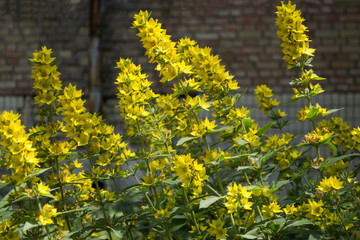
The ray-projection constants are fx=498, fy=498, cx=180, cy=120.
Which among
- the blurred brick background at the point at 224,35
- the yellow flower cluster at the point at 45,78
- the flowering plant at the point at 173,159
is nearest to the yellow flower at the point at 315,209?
the flowering plant at the point at 173,159

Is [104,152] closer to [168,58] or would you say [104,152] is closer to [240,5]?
[168,58]

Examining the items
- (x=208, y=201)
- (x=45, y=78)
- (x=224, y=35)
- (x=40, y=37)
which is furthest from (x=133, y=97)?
(x=40, y=37)

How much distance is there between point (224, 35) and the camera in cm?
477

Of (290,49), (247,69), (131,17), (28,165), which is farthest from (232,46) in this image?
(28,165)

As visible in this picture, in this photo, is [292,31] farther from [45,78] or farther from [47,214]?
[47,214]

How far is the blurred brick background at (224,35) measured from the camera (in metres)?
4.71

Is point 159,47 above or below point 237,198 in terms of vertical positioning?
above

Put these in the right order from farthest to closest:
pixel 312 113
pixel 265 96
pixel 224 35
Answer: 1. pixel 224 35
2. pixel 265 96
3. pixel 312 113

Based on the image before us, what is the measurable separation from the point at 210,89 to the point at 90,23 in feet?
11.1

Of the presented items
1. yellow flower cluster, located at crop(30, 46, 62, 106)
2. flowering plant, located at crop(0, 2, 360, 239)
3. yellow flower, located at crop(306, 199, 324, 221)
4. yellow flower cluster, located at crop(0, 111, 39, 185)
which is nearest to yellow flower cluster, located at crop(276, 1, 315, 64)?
flowering plant, located at crop(0, 2, 360, 239)

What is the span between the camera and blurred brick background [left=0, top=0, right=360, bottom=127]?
4.71 meters

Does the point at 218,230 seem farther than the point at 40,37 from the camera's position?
No

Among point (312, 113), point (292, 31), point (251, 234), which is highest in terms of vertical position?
point (292, 31)

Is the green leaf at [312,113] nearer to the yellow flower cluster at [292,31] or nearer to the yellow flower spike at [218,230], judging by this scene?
the yellow flower cluster at [292,31]
